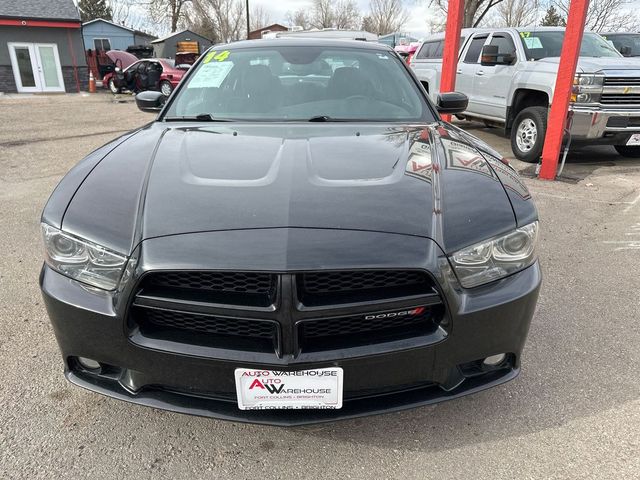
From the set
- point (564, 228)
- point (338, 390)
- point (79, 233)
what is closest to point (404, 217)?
point (338, 390)

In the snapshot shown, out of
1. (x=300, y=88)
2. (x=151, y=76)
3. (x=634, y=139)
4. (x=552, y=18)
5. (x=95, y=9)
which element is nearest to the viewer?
(x=300, y=88)

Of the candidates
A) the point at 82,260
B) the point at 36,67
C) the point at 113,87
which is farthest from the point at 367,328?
the point at 36,67

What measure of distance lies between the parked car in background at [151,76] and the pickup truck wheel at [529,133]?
510 inches

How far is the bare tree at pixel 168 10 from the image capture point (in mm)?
44344

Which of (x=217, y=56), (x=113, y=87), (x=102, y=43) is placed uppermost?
(x=217, y=56)

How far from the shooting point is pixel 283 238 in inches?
63.2

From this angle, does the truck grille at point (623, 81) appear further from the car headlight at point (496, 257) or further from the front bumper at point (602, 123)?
the car headlight at point (496, 257)

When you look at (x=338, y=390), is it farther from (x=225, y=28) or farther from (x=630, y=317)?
(x=225, y=28)

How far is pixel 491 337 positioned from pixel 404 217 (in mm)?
553

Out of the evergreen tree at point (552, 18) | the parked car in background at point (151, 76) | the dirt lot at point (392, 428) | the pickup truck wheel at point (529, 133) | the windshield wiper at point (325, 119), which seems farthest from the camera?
the evergreen tree at point (552, 18)

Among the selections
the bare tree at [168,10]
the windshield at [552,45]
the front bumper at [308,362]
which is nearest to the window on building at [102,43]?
the bare tree at [168,10]

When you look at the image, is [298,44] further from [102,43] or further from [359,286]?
[102,43]

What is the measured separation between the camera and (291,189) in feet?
6.01

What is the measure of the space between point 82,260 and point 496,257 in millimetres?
1529
